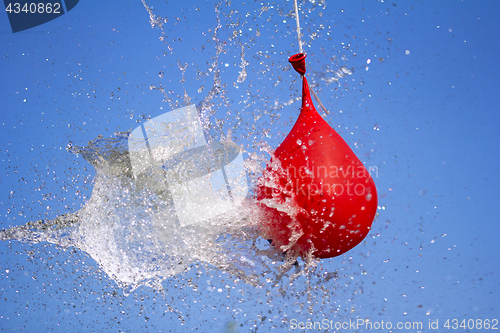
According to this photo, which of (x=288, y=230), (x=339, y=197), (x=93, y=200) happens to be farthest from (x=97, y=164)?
(x=339, y=197)

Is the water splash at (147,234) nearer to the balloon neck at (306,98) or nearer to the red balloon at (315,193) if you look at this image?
the red balloon at (315,193)

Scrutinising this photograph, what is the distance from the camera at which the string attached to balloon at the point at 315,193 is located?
1.34 m

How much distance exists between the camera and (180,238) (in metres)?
1.73

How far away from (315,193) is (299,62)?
0.55 m

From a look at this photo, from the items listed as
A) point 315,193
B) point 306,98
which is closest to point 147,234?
point 315,193

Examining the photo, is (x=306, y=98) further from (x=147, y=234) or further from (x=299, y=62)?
(x=147, y=234)

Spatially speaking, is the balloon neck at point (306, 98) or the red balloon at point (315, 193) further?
the balloon neck at point (306, 98)

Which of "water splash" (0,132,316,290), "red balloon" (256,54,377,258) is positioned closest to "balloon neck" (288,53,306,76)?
"red balloon" (256,54,377,258)

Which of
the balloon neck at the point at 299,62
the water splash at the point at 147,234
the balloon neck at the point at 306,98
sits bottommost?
the water splash at the point at 147,234

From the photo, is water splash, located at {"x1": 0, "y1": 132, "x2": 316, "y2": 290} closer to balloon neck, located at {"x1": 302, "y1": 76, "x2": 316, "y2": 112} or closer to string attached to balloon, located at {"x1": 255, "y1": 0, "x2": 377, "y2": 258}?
string attached to balloon, located at {"x1": 255, "y1": 0, "x2": 377, "y2": 258}

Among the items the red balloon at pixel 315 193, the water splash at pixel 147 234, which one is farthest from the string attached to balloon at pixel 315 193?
the water splash at pixel 147 234

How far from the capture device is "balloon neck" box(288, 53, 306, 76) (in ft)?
4.90

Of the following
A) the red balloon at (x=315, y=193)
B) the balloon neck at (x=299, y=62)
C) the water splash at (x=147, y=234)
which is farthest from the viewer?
the water splash at (x=147, y=234)

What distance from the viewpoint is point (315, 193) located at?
1.33m
